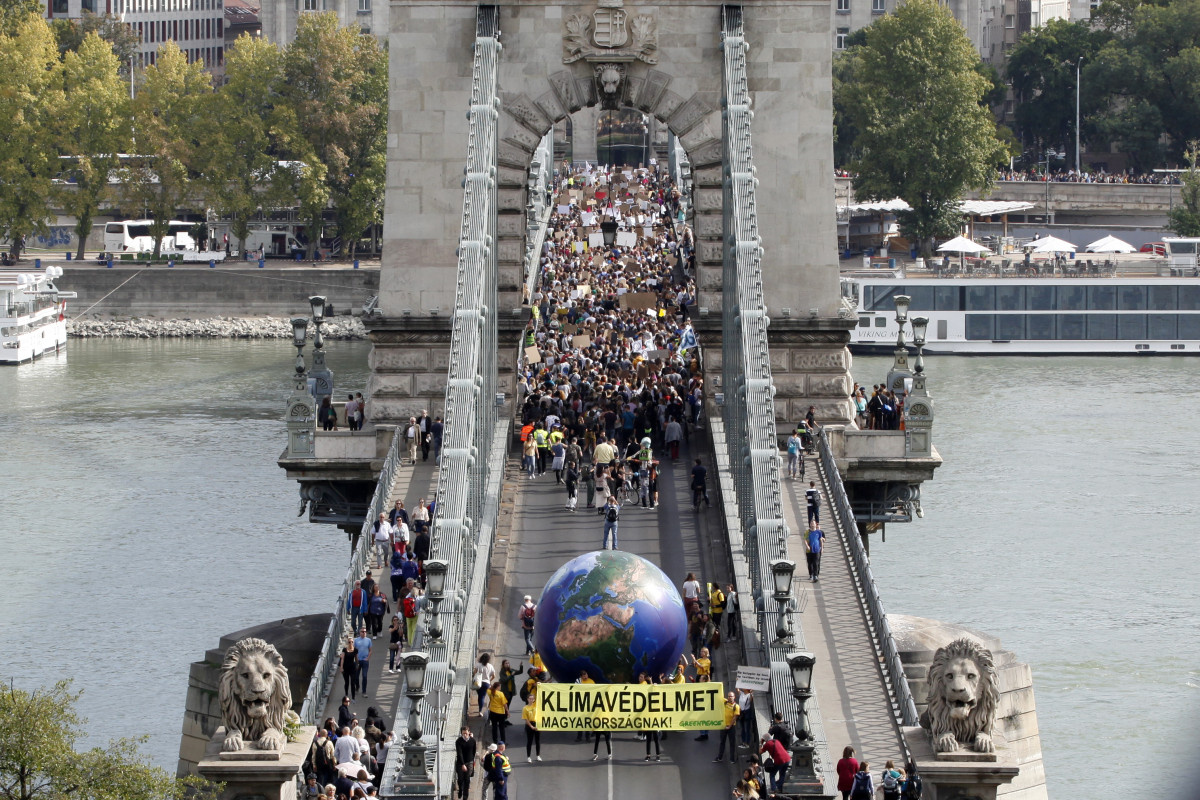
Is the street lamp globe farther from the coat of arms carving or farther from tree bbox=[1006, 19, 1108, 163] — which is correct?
tree bbox=[1006, 19, 1108, 163]

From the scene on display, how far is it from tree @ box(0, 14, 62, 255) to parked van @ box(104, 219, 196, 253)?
549cm

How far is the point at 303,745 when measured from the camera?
25.0 metres

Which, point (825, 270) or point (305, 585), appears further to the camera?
point (305, 585)

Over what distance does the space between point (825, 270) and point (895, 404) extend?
3397 millimetres

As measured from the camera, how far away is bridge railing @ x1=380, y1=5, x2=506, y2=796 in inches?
1160

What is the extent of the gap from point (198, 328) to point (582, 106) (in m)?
81.3

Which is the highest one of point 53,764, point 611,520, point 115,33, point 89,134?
point 115,33

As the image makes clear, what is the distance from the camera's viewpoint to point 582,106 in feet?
149

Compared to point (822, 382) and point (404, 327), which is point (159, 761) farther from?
point (822, 382)

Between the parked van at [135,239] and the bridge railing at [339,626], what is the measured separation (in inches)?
3861

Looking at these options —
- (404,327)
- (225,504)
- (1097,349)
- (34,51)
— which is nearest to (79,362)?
(34,51)

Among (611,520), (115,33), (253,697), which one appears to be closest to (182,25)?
(115,33)

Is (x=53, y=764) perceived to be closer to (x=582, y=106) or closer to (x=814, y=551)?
(x=814, y=551)

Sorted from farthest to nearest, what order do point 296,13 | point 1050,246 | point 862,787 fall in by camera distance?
point 296,13 → point 1050,246 → point 862,787
